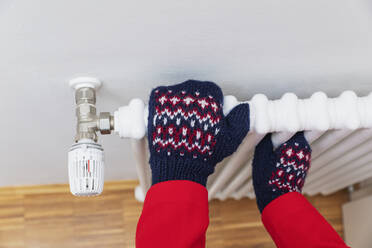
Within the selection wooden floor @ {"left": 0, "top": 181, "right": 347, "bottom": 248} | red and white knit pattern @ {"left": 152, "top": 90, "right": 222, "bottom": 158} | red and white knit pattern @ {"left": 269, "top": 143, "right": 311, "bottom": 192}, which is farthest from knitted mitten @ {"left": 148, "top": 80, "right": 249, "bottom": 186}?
wooden floor @ {"left": 0, "top": 181, "right": 347, "bottom": 248}

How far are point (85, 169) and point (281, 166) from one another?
0.94 feet

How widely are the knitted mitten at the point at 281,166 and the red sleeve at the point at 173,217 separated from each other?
0.13 metres

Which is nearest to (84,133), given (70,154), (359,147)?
(70,154)

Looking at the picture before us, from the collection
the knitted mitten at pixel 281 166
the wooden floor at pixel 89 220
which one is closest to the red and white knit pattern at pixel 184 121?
the knitted mitten at pixel 281 166

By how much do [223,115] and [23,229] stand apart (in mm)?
855

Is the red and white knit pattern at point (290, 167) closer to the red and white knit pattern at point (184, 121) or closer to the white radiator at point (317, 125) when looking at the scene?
the white radiator at point (317, 125)

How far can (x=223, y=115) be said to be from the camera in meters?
0.47

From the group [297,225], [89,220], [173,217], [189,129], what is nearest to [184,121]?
[189,129]

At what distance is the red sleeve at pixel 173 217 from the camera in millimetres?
451

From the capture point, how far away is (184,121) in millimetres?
444

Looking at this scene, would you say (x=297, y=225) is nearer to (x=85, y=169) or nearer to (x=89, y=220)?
(x=85, y=169)

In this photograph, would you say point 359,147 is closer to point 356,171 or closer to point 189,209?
point 356,171

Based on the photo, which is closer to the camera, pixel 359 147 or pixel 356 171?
pixel 359 147

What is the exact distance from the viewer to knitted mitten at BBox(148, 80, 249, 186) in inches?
17.6
